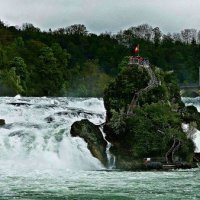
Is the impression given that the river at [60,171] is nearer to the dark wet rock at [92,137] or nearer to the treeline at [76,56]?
the dark wet rock at [92,137]

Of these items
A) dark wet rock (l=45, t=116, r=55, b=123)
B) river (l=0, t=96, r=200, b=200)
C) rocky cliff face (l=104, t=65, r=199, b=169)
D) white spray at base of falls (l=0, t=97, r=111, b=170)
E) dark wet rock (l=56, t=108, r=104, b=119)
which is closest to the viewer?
river (l=0, t=96, r=200, b=200)

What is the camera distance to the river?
21.4 meters

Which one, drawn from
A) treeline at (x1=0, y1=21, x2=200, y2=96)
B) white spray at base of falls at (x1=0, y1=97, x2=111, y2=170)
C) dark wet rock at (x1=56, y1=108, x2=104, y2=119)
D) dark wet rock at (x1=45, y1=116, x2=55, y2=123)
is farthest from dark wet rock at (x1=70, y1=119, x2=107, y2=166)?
treeline at (x1=0, y1=21, x2=200, y2=96)

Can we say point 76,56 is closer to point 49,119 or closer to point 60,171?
point 49,119

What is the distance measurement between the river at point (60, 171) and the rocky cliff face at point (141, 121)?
6.73 ft

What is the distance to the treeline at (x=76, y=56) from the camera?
81188 millimetres

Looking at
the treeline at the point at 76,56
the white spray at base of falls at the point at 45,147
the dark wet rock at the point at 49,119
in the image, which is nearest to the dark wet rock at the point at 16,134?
the white spray at base of falls at the point at 45,147

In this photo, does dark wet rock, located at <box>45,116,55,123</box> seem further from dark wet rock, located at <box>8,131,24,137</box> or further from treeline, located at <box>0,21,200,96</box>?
treeline, located at <box>0,21,200,96</box>

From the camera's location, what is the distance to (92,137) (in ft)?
103

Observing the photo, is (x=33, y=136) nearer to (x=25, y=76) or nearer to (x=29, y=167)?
(x=29, y=167)

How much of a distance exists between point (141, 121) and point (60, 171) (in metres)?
5.85

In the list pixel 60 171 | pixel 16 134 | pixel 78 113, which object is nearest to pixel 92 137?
pixel 60 171

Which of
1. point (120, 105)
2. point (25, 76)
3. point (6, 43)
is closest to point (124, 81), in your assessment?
point (120, 105)

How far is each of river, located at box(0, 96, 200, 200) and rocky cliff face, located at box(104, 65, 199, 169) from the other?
2050 mm
